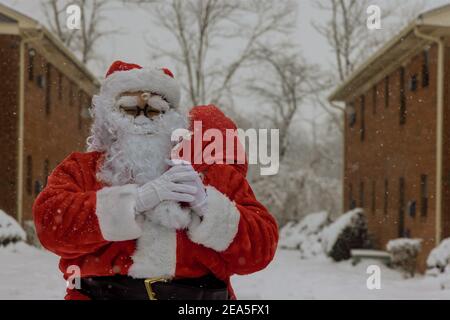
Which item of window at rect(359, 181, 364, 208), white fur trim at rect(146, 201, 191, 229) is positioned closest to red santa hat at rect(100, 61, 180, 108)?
white fur trim at rect(146, 201, 191, 229)

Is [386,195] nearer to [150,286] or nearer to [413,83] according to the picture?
[413,83]

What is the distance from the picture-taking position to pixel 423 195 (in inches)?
469

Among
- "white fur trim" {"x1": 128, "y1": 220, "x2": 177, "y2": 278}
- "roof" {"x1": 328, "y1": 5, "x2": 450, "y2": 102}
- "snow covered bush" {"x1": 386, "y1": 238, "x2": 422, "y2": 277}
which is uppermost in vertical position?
"roof" {"x1": 328, "y1": 5, "x2": 450, "y2": 102}

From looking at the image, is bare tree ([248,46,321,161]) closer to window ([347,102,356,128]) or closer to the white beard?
window ([347,102,356,128])

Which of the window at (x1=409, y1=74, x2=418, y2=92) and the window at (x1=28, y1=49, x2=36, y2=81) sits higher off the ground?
the window at (x1=28, y1=49, x2=36, y2=81)

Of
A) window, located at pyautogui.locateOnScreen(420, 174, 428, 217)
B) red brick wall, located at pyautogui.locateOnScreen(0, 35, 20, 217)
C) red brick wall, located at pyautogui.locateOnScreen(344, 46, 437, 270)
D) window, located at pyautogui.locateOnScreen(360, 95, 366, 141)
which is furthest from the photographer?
window, located at pyautogui.locateOnScreen(360, 95, 366, 141)

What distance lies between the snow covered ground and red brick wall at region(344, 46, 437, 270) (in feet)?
4.58

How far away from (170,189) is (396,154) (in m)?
12.8

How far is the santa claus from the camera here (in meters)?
1.91

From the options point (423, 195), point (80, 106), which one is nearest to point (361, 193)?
point (423, 195)

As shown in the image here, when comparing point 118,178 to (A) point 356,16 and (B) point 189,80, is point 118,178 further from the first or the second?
(A) point 356,16

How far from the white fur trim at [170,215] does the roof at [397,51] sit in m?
9.21
